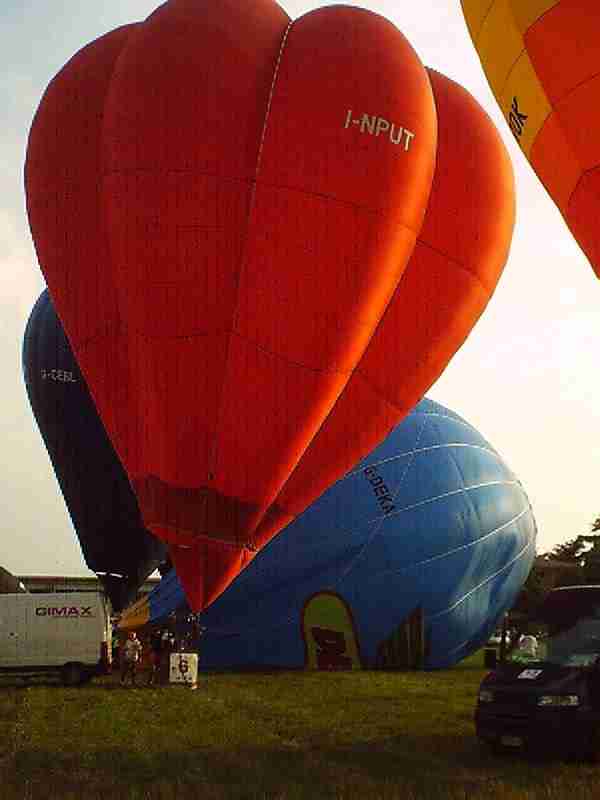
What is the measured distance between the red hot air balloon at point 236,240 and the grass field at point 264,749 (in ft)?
7.02

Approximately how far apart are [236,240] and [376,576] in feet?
42.0

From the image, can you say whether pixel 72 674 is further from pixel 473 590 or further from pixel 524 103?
pixel 524 103

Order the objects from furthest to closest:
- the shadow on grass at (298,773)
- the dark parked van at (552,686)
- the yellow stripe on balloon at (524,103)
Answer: the yellow stripe on balloon at (524,103) < the dark parked van at (552,686) < the shadow on grass at (298,773)

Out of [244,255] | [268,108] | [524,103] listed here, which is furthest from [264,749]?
[524,103]

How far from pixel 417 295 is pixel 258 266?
2.78 metres

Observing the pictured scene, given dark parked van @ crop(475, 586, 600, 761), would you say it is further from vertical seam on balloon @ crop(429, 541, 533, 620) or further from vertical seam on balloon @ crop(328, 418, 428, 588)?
vertical seam on balloon @ crop(429, 541, 533, 620)

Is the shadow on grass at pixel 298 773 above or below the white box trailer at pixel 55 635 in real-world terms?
below

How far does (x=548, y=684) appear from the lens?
10898mm

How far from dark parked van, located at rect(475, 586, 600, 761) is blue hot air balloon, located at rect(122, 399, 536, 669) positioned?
11.7m

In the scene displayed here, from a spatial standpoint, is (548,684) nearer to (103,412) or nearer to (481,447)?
(103,412)

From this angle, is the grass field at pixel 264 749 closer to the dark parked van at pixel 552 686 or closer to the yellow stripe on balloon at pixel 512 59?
the dark parked van at pixel 552 686

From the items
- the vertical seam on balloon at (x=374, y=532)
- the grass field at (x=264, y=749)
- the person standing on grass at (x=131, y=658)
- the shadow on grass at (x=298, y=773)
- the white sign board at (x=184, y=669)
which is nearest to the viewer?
the shadow on grass at (x=298, y=773)

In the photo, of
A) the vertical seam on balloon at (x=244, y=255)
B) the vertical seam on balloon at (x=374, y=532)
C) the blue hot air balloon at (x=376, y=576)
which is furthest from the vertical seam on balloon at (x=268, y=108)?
the vertical seam on balloon at (x=374, y=532)

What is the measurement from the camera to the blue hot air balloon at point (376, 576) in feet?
77.8
